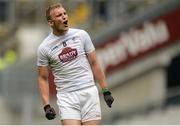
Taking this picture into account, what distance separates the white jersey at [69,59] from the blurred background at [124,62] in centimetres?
937

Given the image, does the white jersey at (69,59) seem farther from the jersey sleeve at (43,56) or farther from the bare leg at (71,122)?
the bare leg at (71,122)

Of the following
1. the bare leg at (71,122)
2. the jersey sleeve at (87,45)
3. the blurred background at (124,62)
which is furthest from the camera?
the blurred background at (124,62)

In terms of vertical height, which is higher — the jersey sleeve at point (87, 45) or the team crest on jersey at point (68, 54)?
the jersey sleeve at point (87, 45)

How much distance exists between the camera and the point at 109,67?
22562mm

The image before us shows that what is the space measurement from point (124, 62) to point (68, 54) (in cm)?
1303

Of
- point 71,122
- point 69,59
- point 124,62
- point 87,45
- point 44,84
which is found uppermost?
point 124,62

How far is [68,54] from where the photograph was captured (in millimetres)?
9578

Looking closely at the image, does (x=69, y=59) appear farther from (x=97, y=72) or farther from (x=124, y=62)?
(x=124, y=62)

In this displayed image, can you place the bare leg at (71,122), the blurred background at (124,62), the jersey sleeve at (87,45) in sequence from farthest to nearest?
the blurred background at (124,62) → the jersey sleeve at (87,45) → the bare leg at (71,122)

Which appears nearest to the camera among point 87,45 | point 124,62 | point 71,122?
point 71,122

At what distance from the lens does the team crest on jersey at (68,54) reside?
9.58m

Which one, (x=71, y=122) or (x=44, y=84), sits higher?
(x=44, y=84)

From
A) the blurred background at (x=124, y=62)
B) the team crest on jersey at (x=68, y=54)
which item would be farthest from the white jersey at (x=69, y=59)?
the blurred background at (x=124, y=62)

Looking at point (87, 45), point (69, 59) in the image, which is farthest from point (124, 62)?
point (69, 59)
